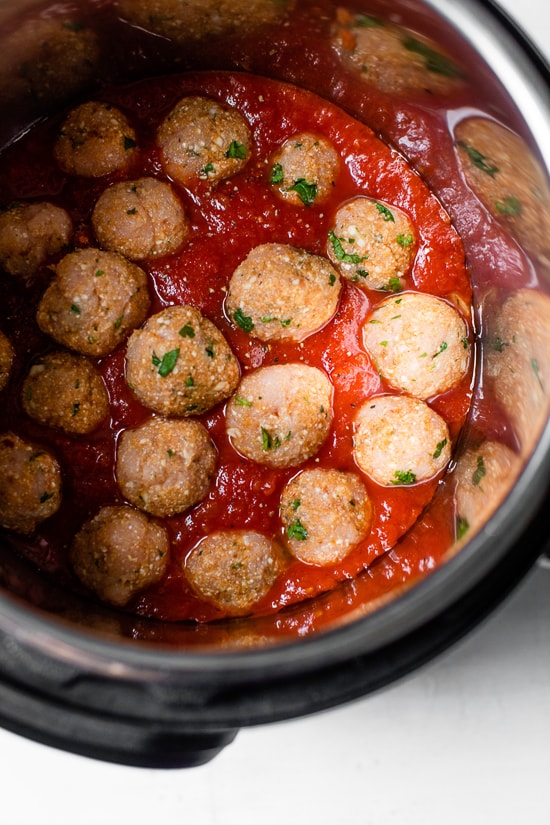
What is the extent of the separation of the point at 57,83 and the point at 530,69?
3.83ft

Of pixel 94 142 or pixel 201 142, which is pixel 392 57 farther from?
pixel 94 142

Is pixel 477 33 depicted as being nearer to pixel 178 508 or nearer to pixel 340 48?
pixel 340 48

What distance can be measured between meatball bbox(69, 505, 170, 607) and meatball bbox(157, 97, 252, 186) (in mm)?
870

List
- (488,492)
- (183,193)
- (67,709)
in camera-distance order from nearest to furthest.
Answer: (67,709)
(488,492)
(183,193)

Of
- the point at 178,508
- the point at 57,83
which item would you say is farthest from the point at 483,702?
the point at 57,83

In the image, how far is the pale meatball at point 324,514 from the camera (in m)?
1.95

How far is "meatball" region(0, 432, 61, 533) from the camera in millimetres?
1869

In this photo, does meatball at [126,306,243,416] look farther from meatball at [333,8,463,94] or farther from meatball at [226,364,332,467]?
meatball at [333,8,463,94]

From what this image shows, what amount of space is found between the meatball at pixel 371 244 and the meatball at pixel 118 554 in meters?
0.83

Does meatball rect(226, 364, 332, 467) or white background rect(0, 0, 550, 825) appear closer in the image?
meatball rect(226, 364, 332, 467)

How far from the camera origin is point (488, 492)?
177 cm

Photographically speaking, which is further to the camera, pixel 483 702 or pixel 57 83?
pixel 483 702

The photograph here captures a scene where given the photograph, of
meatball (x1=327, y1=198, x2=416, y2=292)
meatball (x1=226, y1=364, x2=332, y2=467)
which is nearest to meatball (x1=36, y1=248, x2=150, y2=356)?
meatball (x1=226, y1=364, x2=332, y2=467)

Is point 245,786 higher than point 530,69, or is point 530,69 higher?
point 530,69
